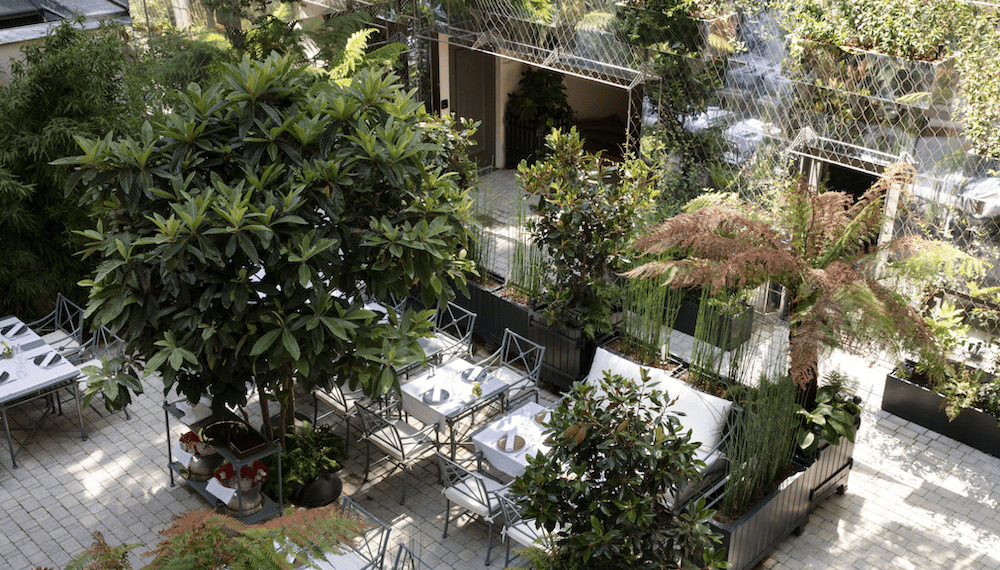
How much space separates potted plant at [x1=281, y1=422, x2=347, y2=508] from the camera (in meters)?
6.89

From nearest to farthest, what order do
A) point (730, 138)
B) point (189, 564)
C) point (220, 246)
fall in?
point (189, 564)
point (220, 246)
point (730, 138)

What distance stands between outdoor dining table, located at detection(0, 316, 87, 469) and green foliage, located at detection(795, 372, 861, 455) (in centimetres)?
590

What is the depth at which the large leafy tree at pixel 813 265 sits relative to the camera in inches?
234

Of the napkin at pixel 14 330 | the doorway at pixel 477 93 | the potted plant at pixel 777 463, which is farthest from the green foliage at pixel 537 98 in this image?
the napkin at pixel 14 330

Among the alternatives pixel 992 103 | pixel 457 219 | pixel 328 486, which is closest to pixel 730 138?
pixel 992 103

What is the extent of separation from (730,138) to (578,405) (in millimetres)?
5819

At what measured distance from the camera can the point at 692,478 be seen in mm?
4492

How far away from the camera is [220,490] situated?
6609 mm

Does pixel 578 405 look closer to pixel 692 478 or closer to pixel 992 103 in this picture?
pixel 692 478

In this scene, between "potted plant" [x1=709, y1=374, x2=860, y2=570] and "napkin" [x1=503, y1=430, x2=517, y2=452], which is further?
"napkin" [x1=503, y1=430, x2=517, y2=452]

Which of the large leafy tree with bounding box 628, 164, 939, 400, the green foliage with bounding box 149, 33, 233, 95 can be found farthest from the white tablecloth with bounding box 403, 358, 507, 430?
the green foliage with bounding box 149, 33, 233, 95

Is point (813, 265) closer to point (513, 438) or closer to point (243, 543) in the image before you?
point (513, 438)

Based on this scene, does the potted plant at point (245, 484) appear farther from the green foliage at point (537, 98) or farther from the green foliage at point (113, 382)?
the green foliage at point (537, 98)

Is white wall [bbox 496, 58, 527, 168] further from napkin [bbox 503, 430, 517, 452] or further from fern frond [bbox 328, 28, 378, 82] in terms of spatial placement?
napkin [bbox 503, 430, 517, 452]
